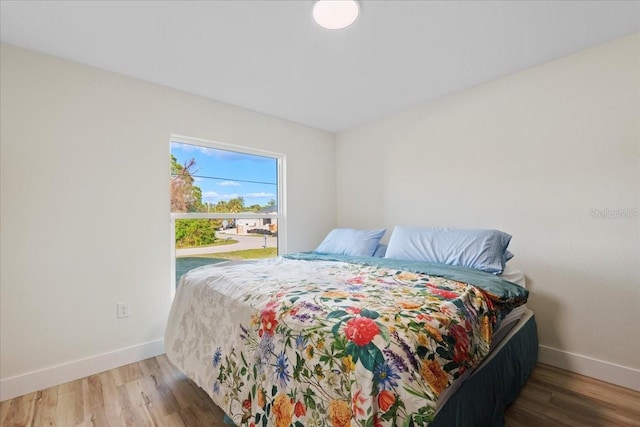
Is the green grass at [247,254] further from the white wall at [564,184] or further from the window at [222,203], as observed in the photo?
the white wall at [564,184]

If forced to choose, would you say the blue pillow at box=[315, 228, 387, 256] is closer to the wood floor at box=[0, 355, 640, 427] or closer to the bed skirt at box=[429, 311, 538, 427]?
the bed skirt at box=[429, 311, 538, 427]

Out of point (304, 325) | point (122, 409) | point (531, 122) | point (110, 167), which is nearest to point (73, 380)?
point (122, 409)

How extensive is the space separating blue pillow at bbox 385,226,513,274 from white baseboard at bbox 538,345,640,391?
0.78m

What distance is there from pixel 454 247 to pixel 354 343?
148 cm

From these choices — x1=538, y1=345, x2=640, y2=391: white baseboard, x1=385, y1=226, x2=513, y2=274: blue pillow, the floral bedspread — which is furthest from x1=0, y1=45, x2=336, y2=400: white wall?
x1=538, y1=345, x2=640, y2=391: white baseboard

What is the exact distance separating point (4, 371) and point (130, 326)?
66cm

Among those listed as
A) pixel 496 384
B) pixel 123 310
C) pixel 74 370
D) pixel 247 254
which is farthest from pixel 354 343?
pixel 247 254

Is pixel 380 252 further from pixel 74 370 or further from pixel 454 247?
pixel 74 370

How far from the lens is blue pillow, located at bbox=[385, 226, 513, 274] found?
6.25 ft

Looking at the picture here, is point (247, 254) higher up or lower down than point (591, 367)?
higher up

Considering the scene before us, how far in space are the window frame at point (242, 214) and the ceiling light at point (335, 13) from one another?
1520 millimetres

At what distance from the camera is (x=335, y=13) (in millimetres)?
1598

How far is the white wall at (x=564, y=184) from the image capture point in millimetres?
1811

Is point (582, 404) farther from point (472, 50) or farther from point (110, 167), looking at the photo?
point (110, 167)
